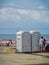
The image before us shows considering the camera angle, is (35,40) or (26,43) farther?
(35,40)

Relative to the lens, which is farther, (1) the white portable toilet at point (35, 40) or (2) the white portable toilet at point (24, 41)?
(1) the white portable toilet at point (35, 40)

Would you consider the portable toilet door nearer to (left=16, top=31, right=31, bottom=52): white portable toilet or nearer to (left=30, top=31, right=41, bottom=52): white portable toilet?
(left=16, top=31, right=31, bottom=52): white portable toilet

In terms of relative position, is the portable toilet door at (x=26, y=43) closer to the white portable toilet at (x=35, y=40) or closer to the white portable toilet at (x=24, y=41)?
the white portable toilet at (x=24, y=41)

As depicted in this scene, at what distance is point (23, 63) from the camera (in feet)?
51.1

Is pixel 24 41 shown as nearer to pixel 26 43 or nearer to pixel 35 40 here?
pixel 26 43

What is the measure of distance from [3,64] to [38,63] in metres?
1.86

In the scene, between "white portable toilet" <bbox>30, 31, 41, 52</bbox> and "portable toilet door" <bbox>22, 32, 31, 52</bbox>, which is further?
"white portable toilet" <bbox>30, 31, 41, 52</bbox>

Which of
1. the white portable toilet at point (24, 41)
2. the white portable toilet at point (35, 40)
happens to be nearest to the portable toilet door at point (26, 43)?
the white portable toilet at point (24, 41)

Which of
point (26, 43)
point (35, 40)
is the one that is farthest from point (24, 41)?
point (35, 40)

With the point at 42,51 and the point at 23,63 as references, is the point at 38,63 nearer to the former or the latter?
the point at 23,63

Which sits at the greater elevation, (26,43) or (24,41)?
(24,41)

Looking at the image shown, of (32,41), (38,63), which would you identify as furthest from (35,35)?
(38,63)

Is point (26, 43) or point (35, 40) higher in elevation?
point (35, 40)

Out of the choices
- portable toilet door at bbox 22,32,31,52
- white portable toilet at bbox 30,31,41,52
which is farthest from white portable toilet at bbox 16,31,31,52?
white portable toilet at bbox 30,31,41,52
